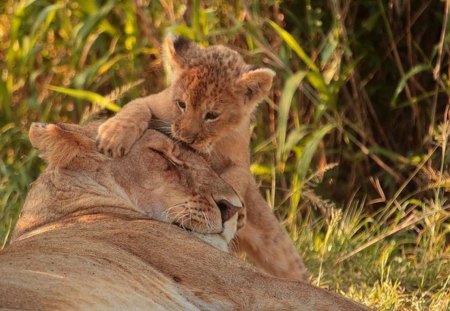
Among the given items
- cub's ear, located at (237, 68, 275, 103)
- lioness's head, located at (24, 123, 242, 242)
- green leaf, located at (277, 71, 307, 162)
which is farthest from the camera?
green leaf, located at (277, 71, 307, 162)

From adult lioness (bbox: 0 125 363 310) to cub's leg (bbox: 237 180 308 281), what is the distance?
69 cm

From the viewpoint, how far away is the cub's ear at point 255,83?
200 inches

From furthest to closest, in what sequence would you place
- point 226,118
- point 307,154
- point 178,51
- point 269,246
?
point 307,154
point 178,51
point 226,118
point 269,246

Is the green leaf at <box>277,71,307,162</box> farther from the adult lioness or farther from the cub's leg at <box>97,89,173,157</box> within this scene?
the adult lioness

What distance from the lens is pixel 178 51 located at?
525cm

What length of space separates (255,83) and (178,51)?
0.39 m

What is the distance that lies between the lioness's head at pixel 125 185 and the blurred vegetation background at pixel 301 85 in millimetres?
1666

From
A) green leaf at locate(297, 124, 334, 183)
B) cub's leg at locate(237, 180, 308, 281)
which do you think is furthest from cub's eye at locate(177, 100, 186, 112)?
green leaf at locate(297, 124, 334, 183)

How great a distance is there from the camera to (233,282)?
3656 mm

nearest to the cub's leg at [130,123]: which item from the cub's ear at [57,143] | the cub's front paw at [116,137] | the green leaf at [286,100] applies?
the cub's front paw at [116,137]

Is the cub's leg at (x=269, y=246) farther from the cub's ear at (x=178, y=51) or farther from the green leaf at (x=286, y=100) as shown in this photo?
the green leaf at (x=286, y=100)

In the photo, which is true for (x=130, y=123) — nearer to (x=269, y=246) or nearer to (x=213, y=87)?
(x=213, y=87)

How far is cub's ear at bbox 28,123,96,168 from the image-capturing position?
4176 millimetres

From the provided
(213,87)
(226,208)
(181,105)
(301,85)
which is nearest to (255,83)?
(213,87)
